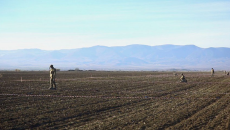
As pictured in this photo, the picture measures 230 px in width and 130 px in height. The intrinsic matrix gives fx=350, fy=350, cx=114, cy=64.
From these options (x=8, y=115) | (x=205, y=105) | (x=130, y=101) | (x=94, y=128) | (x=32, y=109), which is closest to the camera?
(x=94, y=128)

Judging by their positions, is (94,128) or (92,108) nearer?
(94,128)

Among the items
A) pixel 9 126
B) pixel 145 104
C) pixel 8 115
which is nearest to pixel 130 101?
pixel 145 104

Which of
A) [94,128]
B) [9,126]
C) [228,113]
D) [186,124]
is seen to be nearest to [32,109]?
[9,126]

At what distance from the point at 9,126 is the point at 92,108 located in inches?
200

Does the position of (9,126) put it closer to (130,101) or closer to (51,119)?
(51,119)

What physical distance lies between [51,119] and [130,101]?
6.67m

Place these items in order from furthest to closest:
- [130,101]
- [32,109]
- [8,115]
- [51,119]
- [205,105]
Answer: [130,101] < [205,105] < [32,109] < [8,115] < [51,119]

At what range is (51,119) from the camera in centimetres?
1381

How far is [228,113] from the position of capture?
15039mm

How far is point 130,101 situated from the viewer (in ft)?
64.2

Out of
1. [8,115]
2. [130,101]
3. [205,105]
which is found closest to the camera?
Result: [8,115]

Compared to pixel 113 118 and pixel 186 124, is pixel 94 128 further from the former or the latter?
pixel 186 124

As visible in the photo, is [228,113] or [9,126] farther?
[228,113]

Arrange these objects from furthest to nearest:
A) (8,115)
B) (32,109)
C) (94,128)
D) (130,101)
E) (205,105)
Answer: (130,101) → (205,105) → (32,109) → (8,115) → (94,128)
